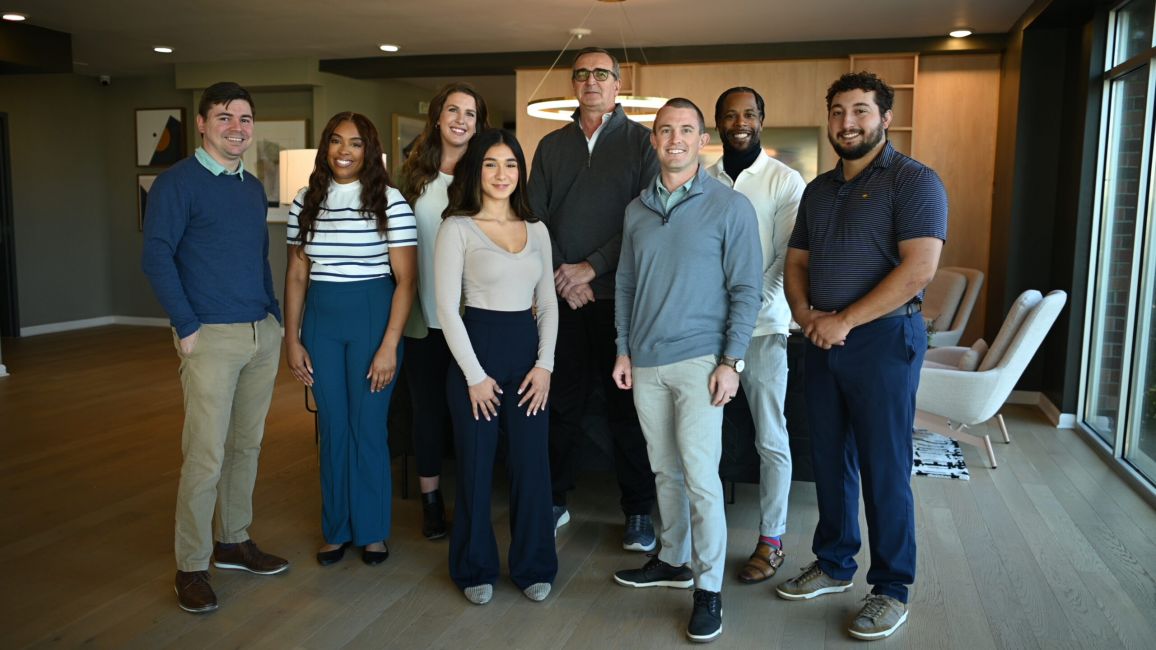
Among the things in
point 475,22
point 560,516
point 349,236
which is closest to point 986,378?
A: point 560,516

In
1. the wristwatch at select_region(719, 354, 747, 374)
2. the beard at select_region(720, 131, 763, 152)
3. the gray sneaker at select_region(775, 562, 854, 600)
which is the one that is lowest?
the gray sneaker at select_region(775, 562, 854, 600)

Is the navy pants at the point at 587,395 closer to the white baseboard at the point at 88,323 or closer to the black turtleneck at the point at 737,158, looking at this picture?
the black turtleneck at the point at 737,158

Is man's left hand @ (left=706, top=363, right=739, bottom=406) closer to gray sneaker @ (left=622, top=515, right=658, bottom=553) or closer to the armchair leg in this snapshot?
gray sneaker @ (left=622, top=515, right=658, bottom=553)

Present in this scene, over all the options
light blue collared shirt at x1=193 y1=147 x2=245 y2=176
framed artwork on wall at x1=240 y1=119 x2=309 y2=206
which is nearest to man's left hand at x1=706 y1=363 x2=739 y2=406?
light blue collared shirt at x1=193 y1=147 x2=245 y2=176

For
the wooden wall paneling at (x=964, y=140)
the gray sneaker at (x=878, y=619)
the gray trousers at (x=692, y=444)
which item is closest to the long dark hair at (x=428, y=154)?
the gray trousers at (x=692, y=444)

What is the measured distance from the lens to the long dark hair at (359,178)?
305cm

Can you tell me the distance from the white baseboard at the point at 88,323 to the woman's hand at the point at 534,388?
8222 millimetres

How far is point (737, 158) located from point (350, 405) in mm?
1661

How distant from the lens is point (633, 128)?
3.34 metres

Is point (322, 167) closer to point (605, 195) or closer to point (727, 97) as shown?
point (605, 195)

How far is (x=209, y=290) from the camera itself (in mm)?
2893

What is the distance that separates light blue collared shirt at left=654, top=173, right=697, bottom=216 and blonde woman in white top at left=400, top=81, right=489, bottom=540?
76 centimetres

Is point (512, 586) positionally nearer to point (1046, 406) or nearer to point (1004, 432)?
point (1004, 432)

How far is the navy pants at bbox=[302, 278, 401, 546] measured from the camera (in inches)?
122
